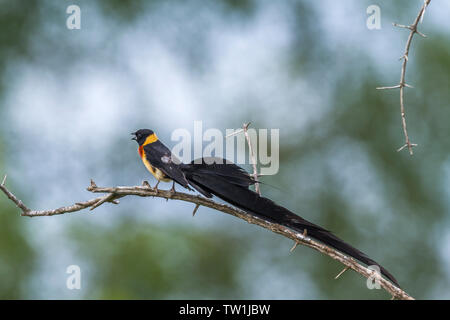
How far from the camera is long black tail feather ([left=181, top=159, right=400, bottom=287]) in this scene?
197 centimetres

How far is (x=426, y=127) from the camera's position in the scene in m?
6.61

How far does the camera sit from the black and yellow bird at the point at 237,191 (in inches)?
77.7

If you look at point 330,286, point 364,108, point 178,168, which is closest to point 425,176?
point 364,108

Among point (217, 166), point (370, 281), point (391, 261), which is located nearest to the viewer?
point (370, 281)

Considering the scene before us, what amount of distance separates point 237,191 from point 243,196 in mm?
31

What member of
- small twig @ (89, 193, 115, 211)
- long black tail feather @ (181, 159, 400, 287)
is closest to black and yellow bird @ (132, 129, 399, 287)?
long black tail feather @ (181, 159, 400, 287)

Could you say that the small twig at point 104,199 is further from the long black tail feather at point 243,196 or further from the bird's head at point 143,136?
the bird's head at point 143,136

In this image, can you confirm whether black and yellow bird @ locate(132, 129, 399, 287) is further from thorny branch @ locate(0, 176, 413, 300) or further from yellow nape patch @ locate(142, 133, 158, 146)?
yellow nape patch @ locate(142, 133, 158, 146)

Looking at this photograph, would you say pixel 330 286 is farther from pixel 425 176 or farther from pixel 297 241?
pixel 297 241

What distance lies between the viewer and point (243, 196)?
207 cm

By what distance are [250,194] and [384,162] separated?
5095 millimetres

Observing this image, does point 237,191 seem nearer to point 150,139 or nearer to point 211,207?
point 211,207

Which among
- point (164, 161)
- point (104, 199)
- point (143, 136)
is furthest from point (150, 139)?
point (104, 199)

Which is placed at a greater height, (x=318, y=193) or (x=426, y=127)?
(x=426, y=127)
